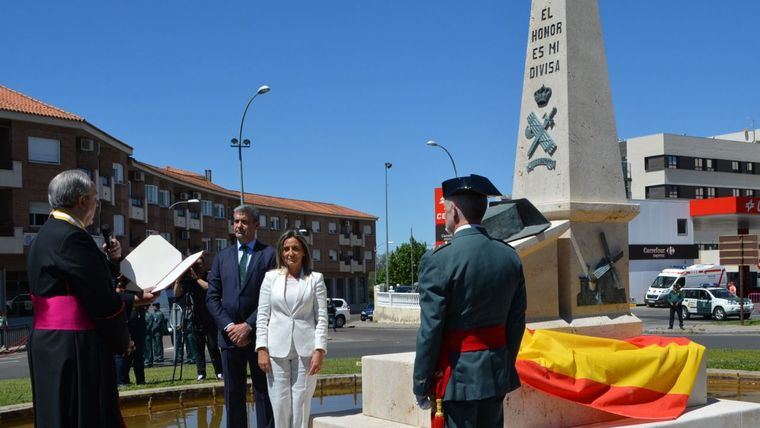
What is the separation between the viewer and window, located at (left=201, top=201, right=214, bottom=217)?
66394 millimetres

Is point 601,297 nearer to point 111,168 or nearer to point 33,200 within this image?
point 33,200

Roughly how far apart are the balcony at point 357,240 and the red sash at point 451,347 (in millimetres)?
82982

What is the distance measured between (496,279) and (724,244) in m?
28.0

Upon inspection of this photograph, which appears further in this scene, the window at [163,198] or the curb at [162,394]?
the window at [163,198]

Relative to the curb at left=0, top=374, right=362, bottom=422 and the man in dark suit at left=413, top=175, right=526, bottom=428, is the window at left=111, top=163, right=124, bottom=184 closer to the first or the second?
the curb at left=0, top=374, right=362, bottom=422

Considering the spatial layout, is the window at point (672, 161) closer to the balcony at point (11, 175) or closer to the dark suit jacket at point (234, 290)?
the balcony at point (11, 175)

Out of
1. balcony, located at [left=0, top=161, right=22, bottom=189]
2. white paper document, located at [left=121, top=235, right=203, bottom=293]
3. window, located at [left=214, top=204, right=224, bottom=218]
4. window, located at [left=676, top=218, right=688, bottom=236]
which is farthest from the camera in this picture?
window, located at [left=214, top=204, right=224, bottom=218]

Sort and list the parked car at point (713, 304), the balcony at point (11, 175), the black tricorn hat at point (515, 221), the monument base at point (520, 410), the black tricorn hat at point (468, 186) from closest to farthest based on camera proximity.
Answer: the black tricorn hat at point (468, 186), the monument base at point (520, 410), the black tricorn hat at point (515, 221), the parked car at point (713, 304), the balcony at point (11, 175)

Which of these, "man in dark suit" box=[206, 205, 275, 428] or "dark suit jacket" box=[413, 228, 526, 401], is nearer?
"dark suit jacket" box=[413, 228, 526, 401]

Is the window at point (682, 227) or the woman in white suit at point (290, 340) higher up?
the window at point (682, 227)

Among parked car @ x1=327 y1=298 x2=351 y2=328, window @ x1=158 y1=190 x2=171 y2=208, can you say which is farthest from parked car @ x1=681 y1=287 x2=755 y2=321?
window @ x1=158 y1=190 x2=171 y2=208

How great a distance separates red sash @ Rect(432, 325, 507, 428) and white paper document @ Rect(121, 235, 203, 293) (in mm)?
1892

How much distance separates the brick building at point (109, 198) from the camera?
39312mm

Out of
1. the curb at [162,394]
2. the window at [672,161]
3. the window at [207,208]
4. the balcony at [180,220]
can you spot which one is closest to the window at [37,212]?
the balcony at [180,220]
